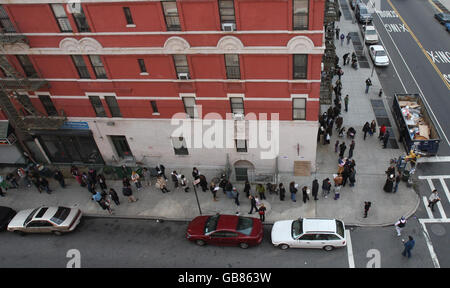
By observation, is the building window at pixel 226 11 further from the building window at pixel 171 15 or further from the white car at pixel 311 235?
the white car at pixel 311 235

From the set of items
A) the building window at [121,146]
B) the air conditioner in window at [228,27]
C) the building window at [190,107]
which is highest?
the air conditioner in window at [228,27]

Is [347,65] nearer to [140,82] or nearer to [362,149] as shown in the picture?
[362,149]

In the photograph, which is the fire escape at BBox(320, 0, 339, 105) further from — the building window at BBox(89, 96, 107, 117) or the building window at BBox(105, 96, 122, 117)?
the building window at BBox(89, 96, 107, 117)

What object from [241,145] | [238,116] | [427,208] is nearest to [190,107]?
[238,116]

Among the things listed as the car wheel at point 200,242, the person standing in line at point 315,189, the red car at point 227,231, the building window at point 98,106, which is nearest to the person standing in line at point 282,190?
the person standing in line at point 315,189

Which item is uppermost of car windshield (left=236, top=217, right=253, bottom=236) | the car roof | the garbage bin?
the car roof

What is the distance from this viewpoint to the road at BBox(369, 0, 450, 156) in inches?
1178

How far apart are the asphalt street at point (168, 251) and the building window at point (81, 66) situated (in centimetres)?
938

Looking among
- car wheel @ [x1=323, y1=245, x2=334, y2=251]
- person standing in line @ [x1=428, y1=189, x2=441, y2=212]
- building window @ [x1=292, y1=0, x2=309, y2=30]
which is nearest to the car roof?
car wheel @ [x1=323, y1=245, x2=334, y2=251]

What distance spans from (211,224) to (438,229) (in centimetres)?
1274

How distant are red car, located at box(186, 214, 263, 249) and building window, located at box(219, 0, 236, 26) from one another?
10806 millimetres

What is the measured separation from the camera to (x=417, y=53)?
1443 inches

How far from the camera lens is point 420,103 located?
27.0 metres

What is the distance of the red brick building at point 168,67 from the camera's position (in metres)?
18.3
